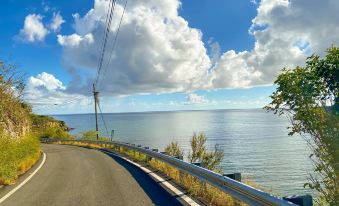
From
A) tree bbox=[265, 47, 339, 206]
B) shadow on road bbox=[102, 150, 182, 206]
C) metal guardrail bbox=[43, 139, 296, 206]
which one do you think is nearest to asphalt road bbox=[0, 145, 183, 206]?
shadow on road bbox=[102, 150, 182, 206]

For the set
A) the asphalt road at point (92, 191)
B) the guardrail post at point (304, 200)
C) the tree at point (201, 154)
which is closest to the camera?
the guardrail post at point (304, 200)

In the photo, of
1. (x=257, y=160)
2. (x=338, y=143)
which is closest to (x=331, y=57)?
(x=338, y=143)

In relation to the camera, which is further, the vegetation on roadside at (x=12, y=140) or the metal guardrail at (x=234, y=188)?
the vegetation on roadside at (x=12, y=140)

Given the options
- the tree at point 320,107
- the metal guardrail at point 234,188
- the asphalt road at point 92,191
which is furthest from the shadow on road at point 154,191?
the tree at point 320,107

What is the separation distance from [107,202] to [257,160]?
39454 millimetres

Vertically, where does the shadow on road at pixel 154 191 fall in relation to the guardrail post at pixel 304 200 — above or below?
below

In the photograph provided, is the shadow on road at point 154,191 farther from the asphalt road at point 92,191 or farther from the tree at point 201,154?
the tree at point 201,154

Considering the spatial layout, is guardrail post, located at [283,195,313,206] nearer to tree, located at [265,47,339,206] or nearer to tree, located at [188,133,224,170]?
tree, located at [265,47,339,206]

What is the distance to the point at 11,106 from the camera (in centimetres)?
2489

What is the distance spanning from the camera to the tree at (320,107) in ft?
21.1

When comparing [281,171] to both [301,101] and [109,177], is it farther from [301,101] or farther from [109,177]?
[301,101]

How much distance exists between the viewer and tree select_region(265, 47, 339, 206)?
643cm

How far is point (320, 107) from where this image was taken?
22.2 ft

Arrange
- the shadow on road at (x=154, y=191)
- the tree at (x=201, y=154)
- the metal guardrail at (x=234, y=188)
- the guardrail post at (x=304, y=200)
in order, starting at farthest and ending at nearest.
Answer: the tree at (x=201, y=154) < the shadow on road at (x=154, y=191) < the metal guardrail at (x=234, y=188) < the guardrail post at (x=304, y=200)
